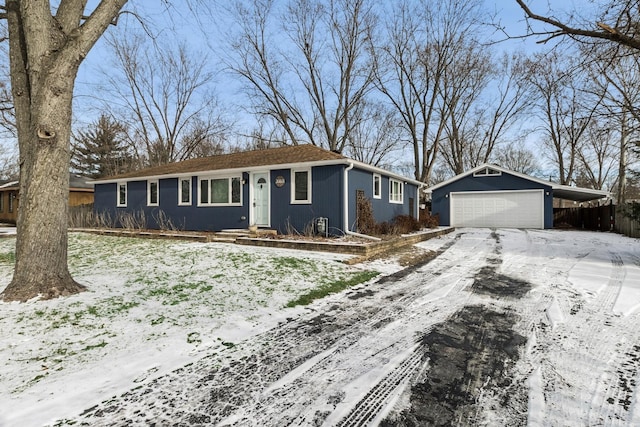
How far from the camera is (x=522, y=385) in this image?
236cm

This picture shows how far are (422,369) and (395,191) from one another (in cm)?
1292

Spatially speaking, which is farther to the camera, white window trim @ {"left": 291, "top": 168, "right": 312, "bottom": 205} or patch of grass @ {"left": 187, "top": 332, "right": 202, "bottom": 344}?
white window trim @ {"left": 291, "top": 168, "right": 312, "bottom": 205}

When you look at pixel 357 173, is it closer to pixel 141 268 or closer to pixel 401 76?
pixel 141 268

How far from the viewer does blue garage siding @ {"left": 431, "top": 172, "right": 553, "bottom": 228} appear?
17750mm

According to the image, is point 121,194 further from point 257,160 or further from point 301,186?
point 301,186

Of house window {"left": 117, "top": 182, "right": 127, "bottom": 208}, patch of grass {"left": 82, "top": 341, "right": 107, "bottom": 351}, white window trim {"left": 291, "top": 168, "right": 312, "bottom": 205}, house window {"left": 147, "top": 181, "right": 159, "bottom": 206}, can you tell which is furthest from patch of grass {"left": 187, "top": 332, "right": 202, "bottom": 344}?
house window {"left": 117, "top": 182, "right": 127, "bottom": 208}

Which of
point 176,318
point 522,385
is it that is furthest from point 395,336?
point 176,318

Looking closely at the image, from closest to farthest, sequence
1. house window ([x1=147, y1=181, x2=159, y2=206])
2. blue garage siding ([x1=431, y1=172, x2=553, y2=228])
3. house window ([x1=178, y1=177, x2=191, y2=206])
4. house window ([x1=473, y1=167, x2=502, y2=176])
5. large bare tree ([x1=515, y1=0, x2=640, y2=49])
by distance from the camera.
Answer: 1. large bare tree ([x1=515, y1=0, x2=640, y2=49])
2. house window ([x1=178, y1=177, x2=191, y2=206])
3. house window ([x1=147, y1=181, x2=159, y2=206])
4. blue garage siding ([x1=431, y1=172, x2=553, y2=228])
5. house window ([x1=473, y1=167, x2=502, y2=176])

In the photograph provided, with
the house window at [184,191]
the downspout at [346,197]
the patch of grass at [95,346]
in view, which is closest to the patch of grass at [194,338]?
the patch of grass at [95,346]

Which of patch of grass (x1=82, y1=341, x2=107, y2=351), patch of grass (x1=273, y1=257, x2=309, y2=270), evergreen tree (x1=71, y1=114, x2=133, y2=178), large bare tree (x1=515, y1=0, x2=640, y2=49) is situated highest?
evergreen tree (x1=71, y1=114, x2=133, y2=178)

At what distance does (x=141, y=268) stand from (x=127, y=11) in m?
5.13

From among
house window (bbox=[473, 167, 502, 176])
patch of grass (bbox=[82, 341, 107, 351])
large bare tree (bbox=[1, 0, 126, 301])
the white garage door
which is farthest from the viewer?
house window (bbox=[473, 167, 502, 176])

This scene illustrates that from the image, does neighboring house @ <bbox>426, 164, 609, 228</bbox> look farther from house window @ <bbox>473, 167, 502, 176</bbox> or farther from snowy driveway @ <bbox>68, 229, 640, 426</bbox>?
snowy driveway @ <bbox>68, 229, 640, 426</bbox>

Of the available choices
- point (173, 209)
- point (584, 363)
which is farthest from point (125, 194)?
point (584, 363)
